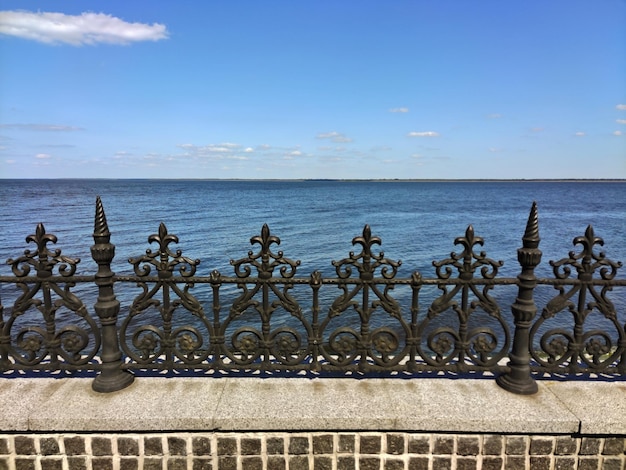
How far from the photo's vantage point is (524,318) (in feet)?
12.1

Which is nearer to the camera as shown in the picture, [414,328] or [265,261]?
[265,261]

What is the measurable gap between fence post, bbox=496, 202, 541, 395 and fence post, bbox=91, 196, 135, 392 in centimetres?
341

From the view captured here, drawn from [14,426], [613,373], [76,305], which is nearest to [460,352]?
[613,373]

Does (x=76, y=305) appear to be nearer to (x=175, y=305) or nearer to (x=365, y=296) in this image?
(x=175, y=305)

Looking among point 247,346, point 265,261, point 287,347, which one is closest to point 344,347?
point 287,347

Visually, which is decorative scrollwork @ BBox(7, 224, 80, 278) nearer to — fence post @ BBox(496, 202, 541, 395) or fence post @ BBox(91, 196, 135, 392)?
fence post @ BBox(91, 196, 135, 392)

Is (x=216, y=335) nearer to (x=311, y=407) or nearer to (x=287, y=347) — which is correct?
(x=287, y=347)

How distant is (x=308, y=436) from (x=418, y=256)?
22869 mm

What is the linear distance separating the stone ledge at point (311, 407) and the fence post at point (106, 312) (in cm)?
9

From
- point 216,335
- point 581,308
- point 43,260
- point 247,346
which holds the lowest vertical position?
point 247,346

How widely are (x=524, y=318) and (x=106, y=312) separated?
145 inches

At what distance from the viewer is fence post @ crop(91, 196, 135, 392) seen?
3.53m

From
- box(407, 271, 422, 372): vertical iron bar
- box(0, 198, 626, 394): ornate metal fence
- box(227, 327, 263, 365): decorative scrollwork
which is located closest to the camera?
box(0, 198, 626, 394): ornate metal fence

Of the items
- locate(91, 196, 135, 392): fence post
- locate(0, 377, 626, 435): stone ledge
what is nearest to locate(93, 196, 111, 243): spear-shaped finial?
locate(91, 196, 135, 392): fence post
